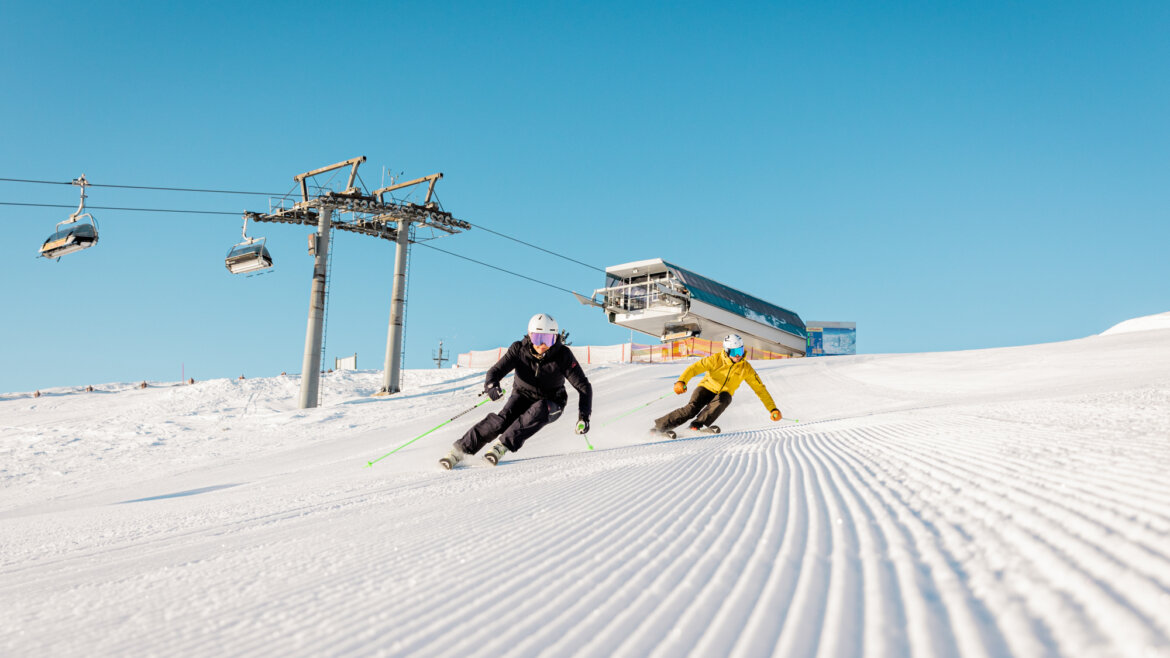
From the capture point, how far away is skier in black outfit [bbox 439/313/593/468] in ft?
23.9

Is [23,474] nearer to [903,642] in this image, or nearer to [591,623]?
[591,623]

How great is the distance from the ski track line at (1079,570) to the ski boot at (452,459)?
4.89 metres

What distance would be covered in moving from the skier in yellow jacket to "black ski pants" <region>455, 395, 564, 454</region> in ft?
9.91

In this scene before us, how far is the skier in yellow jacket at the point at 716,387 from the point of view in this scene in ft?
32.4

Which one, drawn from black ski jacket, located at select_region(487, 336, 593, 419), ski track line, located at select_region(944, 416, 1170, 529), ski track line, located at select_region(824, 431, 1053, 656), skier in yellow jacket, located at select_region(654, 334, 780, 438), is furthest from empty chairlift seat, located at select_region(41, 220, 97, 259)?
ski track line, located at select_region(944, 416, 1170, 529)

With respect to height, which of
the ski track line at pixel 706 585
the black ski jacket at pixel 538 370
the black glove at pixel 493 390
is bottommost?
the ski track line at pixel 706 585

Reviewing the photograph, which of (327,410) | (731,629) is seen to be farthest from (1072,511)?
(327,410)

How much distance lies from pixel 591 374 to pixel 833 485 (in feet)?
64.4

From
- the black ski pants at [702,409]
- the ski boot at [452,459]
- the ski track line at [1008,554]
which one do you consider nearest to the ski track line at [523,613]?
the ski track line at [1008,554]

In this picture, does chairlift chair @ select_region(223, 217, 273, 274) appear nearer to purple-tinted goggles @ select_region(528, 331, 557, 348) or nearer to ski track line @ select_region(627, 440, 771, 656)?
purple-tinted goggles @ select_region(528, 331, 557, 348)

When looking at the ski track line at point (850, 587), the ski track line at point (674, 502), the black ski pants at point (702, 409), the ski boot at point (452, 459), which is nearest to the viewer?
the ski track line at point (850, 587)

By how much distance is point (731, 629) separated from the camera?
65.0 inches

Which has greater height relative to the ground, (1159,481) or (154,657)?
(1159,481)

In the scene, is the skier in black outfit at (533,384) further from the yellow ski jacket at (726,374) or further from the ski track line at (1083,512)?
the ski track line at (1083,512)
